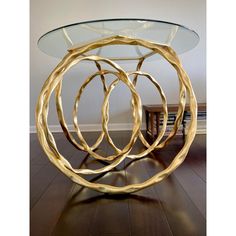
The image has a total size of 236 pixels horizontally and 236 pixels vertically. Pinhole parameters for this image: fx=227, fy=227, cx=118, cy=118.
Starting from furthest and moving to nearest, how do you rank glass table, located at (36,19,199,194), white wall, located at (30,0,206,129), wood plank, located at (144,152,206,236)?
1. white wall, located at (30,0,206,129)
2. glass table, located at (36,19,199,194)
3. wood plank, located at (144,152,206,236)

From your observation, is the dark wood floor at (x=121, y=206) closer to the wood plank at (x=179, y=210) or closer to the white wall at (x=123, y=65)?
the wood plank at (x=179, y=210)

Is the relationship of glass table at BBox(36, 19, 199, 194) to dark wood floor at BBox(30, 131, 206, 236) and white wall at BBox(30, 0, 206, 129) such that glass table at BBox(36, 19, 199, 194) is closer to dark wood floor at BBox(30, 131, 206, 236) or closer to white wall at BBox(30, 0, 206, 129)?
dark wood floor at BBox(30, 131, 206, 236)

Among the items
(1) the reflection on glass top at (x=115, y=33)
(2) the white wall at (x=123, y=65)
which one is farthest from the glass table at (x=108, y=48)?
(2) the white wall at (x=123, y=65)

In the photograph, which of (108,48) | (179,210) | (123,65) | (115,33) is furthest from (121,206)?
(123,65)

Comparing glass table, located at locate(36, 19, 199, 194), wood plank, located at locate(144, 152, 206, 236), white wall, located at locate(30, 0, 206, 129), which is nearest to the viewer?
wood plank, located at locate(144, 152, 206, 236)

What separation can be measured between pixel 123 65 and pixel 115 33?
188 centimetres

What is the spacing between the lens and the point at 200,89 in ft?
9.14

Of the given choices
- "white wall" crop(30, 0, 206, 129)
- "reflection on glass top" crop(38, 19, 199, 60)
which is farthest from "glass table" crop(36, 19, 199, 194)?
"white wall" crop(30, 0, 206, 129)

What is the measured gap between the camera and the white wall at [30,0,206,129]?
278 cm

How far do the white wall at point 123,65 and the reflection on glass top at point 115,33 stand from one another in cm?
159

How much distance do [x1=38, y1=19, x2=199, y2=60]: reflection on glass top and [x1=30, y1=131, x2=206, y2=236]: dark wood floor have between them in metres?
0.59

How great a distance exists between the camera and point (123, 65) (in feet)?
9.16
